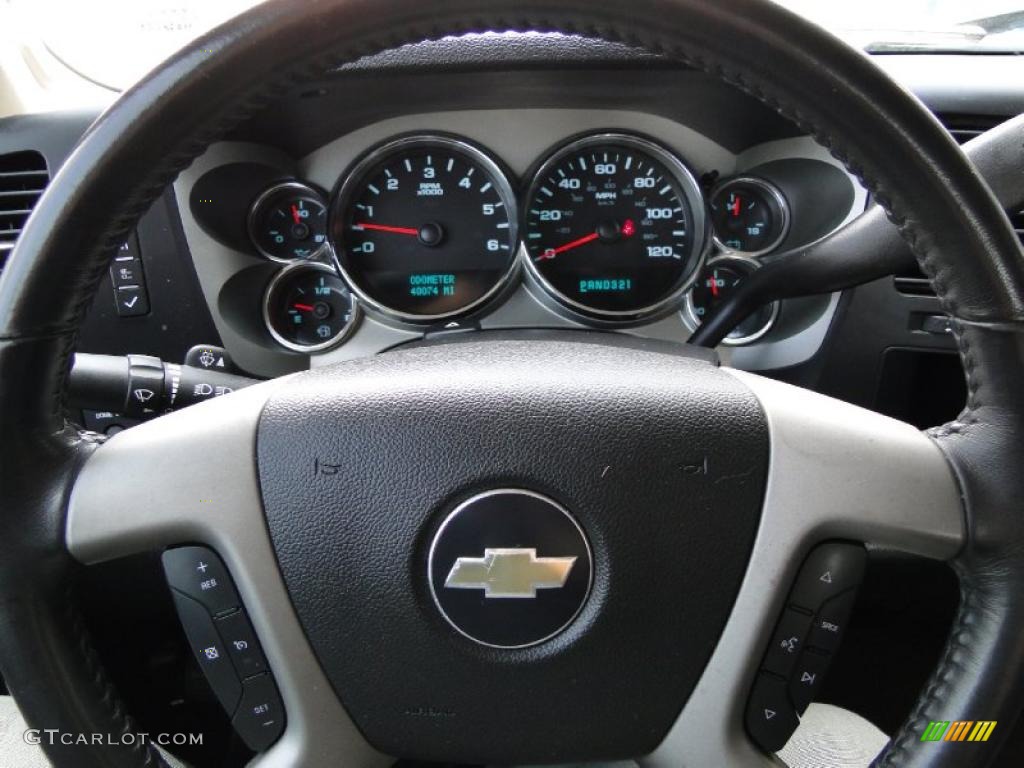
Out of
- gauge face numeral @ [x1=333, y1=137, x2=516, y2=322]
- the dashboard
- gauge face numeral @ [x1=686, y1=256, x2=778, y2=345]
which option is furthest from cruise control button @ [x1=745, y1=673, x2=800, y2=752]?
gauge face numeral @ [x1=333, y1=137, x2=516, y2=322]

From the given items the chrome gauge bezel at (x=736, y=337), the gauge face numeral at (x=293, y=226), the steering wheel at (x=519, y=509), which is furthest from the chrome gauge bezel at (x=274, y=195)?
the steering wheel at (x=519, y=509)

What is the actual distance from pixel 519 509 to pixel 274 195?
4.13ft

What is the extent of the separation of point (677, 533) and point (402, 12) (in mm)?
522

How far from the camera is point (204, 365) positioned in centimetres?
161

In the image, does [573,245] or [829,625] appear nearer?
[829,625]

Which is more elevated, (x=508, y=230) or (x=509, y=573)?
(x=508, y=230)

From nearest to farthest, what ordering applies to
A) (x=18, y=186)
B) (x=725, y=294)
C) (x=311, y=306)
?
(x=18, y=186)
(x=725, y=294)
(x=311, y=306)

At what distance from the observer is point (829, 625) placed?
856 mm

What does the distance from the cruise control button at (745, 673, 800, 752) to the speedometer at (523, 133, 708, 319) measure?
3.64 ft

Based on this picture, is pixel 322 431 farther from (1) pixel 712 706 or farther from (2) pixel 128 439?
(1) pixel 712 706

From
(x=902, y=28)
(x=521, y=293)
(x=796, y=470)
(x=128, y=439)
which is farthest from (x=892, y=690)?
(x=128, y=439)

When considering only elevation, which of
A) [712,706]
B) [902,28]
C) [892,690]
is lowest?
[892,690]

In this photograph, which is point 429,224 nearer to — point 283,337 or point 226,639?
point 283,337

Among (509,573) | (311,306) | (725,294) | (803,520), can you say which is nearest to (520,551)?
(509,573)
